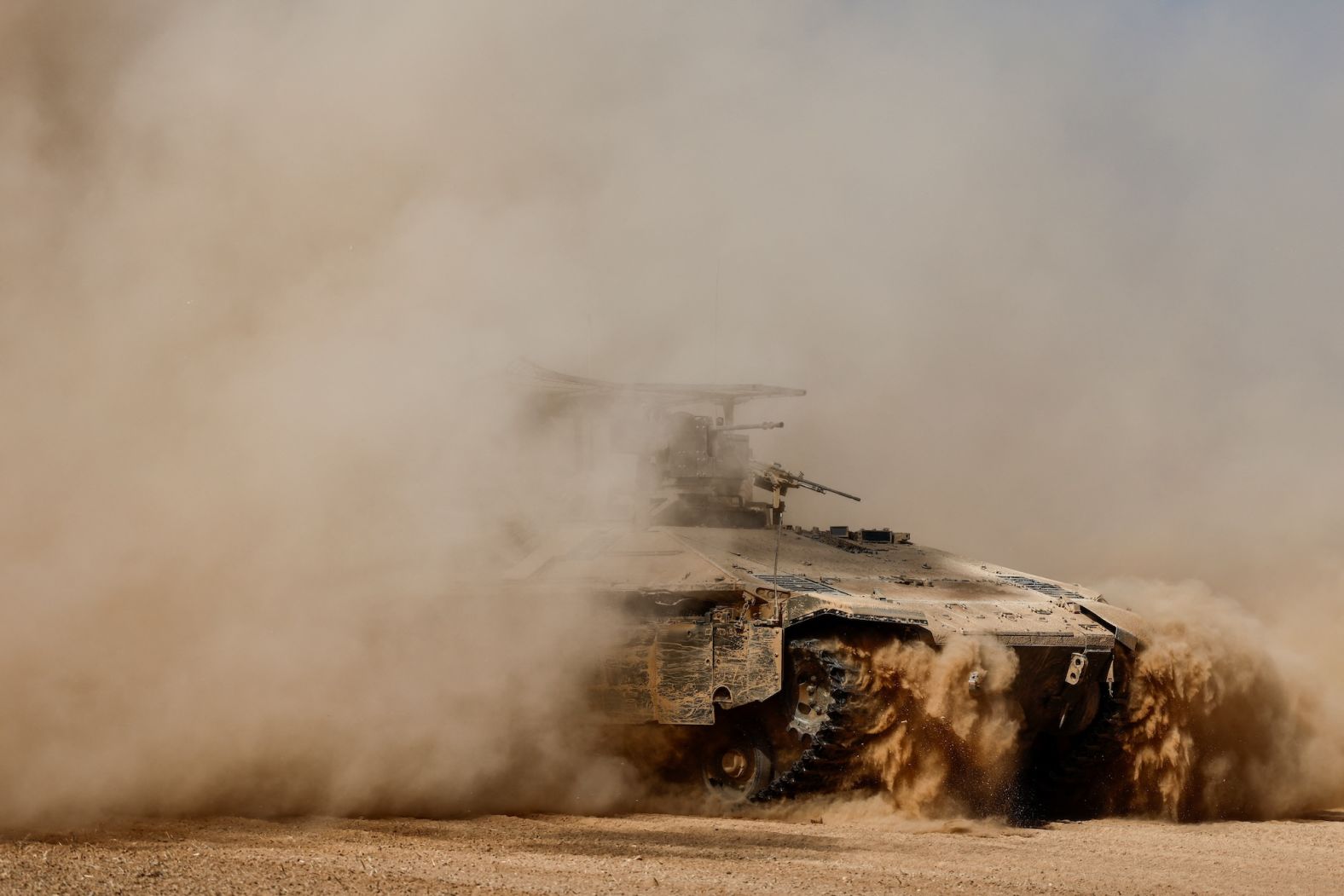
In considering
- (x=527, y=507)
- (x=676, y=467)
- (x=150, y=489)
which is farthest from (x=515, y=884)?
(x=676, y=467)

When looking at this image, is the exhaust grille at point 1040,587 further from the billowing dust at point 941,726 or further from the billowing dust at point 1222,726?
the billowing dust at point 941,726

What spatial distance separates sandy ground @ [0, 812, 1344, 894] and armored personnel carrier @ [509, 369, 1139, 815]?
89 centimetres

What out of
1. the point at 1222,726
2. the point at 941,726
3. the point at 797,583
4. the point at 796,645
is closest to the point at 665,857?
the point at 796,645

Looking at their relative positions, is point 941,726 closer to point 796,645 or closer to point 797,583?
point 796,645

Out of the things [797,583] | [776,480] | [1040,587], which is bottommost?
[797,583]

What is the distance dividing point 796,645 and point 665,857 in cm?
321

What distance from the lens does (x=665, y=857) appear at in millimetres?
10477

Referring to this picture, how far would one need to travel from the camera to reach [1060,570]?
26.2 metres

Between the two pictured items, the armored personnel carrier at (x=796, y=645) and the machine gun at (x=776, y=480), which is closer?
the armored personnel carrier at (x=796, y=645)

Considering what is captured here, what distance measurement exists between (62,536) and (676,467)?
636 centimetres

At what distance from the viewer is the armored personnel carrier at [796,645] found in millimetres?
13266

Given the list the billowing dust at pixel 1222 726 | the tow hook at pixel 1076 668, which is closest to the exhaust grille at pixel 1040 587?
the billowing dust at pixel 1222 726

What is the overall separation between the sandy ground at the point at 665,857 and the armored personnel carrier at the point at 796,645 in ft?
2.93

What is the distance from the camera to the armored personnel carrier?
1327 centimetres
